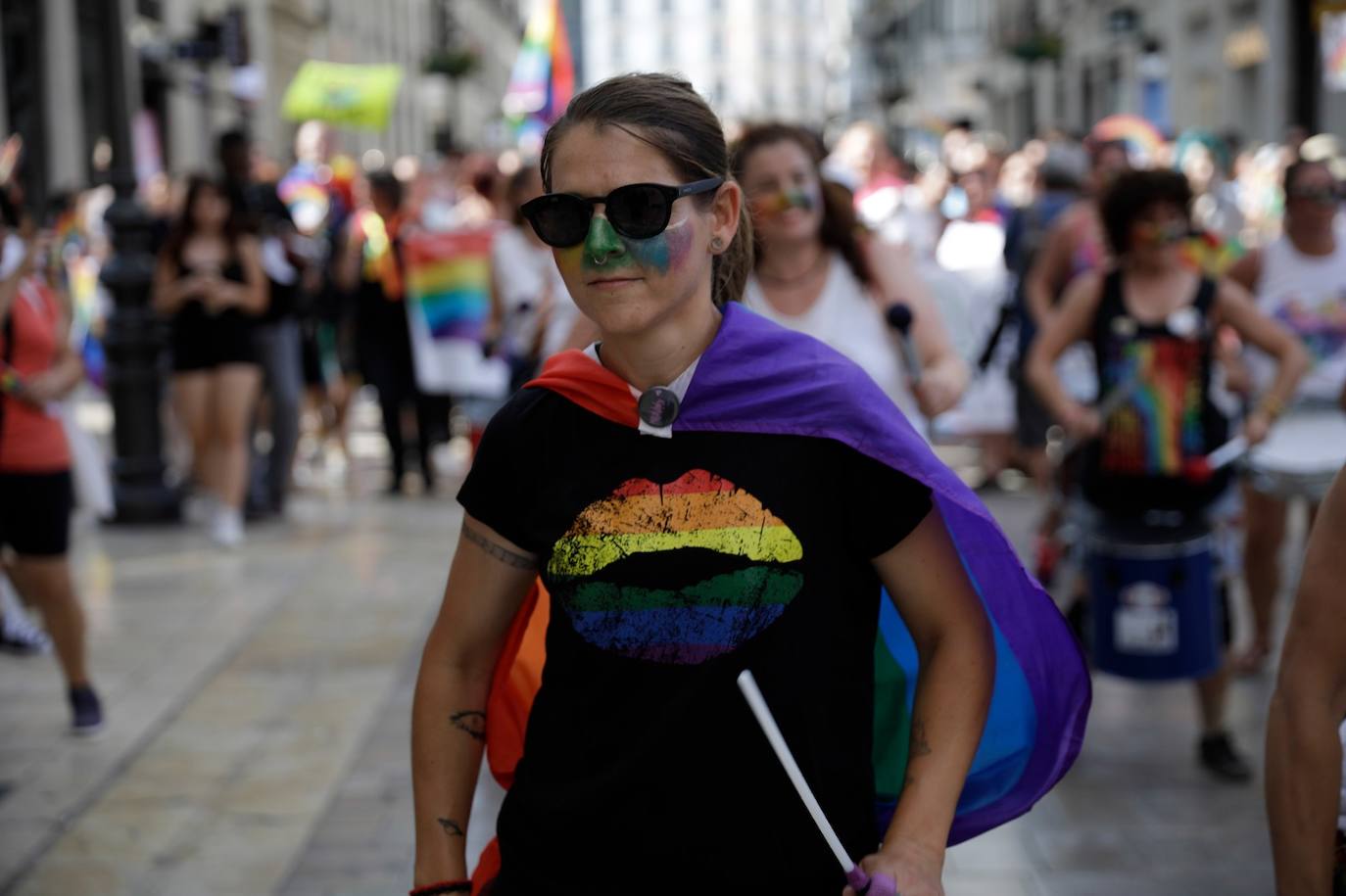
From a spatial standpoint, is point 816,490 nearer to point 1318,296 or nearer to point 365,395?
point 1318,296

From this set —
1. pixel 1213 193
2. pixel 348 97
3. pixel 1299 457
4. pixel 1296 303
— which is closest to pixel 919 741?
pixel 1299 457

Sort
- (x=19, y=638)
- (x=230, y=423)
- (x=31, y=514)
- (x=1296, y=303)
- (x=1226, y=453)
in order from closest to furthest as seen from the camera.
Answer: (x=1226, y=453), (x=31, y=514), (x=1296, y=303), (x=19, y=638), (x=230, y=423)

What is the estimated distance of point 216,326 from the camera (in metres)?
9.96

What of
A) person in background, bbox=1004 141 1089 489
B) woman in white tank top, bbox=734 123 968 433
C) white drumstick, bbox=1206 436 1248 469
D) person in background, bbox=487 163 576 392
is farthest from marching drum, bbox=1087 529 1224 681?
A: person in background, bbox=1004 141 1089 489

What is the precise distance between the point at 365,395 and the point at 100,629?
11.0m

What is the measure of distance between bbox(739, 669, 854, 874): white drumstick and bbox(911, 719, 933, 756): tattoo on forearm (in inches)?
8.2

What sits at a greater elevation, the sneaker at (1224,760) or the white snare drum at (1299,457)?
the white snare drum at (1299,457)

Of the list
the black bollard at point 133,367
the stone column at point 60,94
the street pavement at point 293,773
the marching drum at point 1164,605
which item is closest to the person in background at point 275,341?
the black bollard at point 133,367

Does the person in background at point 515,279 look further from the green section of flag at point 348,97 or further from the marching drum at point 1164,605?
the green section of flag at point 348,97

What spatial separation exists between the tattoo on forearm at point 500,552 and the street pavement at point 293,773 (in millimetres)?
2631

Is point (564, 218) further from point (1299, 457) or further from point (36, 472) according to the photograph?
point (1299, 457)

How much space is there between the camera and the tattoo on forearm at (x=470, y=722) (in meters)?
2.46

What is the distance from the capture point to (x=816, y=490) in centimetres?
227

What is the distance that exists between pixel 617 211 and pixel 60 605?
14.4 ft
